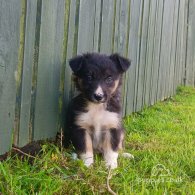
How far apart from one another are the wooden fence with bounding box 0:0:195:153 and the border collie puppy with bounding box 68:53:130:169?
0.23 metres

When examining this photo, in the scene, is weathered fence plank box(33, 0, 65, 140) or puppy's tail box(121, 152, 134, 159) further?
puppy's tail box(121, 152, 134, 159)

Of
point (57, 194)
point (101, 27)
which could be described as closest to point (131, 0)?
point (101, 27)

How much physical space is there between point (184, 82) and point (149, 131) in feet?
18.9

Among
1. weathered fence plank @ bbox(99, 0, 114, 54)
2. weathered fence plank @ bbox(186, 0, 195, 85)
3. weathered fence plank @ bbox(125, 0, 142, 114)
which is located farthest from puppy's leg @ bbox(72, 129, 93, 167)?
weathered fence plank @ bbox(186, 0, 195, 85)

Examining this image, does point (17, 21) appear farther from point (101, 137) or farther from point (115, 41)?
point (115, 41)

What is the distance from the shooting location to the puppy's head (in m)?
4.02

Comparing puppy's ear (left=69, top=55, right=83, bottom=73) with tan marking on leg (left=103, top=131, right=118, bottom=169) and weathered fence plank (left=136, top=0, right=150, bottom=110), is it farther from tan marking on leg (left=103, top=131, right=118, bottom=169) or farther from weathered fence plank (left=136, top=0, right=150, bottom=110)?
weathered fence plank (left=136, top=0, right=150, bottom=110)

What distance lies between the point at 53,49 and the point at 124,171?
1.34 metres

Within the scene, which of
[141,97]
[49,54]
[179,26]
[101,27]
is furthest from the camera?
[179,26]

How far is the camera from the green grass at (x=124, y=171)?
2.95 meters

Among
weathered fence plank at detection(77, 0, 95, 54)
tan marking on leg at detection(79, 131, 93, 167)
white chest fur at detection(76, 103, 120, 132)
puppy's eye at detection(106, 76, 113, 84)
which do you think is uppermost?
weathered fence plank at detection(77, 0, 95, 54)

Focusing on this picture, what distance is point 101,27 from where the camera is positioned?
5.05 m

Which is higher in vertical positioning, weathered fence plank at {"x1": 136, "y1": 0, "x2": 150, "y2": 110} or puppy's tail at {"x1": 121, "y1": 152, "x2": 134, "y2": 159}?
weathered fence plank at {"x1": 136, "y1": 0, "x2": 150, "y2": 110}

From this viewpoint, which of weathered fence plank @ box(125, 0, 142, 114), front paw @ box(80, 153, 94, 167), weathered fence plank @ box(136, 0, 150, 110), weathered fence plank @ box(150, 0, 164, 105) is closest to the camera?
front paw @ box(80, 153, 94, 167)
